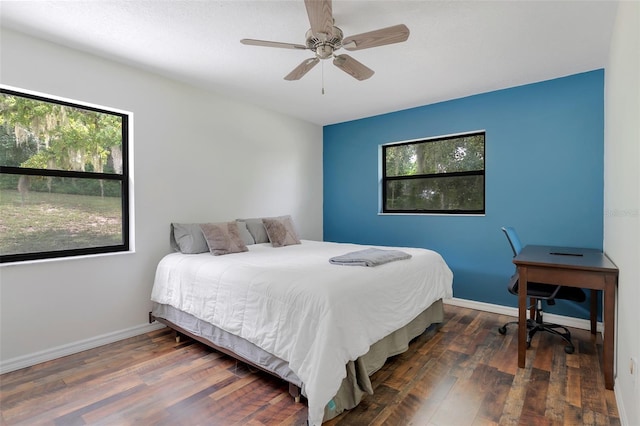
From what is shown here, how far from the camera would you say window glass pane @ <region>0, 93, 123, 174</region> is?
238cm

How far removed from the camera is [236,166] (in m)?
3.82

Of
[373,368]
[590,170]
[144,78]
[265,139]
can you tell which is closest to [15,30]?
[144,78]

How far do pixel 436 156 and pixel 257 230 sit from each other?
2444 mm

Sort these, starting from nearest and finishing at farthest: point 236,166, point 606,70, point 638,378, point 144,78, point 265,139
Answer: point 638,378, point 606,70, point 144,78, point 236,166, point 265,139

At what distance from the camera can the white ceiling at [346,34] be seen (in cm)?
205

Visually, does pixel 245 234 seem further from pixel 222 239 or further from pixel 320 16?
pixel 320 16

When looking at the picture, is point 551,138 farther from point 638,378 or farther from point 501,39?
point 638,378

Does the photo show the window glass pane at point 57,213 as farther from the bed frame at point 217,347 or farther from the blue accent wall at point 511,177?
the blue accent wall at point 511,177

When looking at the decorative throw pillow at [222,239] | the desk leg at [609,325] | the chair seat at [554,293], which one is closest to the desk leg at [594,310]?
the chair seat at [554,293]

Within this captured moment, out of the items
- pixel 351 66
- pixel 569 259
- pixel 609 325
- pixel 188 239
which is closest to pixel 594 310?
pixel 569 259

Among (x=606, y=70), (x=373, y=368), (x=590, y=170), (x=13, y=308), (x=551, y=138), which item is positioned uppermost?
(x=606, y=70)

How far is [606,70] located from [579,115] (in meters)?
0.41

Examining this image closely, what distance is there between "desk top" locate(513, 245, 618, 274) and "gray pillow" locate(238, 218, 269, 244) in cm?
255

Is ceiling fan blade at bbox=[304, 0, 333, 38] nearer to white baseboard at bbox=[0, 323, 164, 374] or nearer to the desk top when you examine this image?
the desk top
